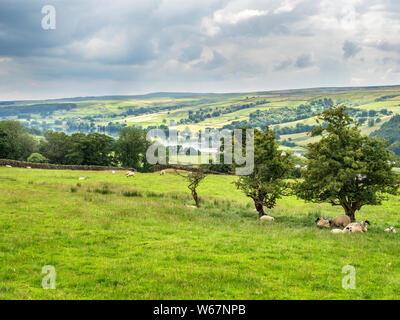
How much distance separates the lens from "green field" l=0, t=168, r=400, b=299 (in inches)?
458

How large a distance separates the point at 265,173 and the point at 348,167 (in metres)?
7.13

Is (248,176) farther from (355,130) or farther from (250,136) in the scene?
(355,130)

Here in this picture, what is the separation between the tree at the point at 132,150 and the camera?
3526 inches

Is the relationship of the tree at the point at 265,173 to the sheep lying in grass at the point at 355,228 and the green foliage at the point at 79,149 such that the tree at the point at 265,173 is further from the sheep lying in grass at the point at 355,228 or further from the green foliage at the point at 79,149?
the green foliage at the point at 79,149

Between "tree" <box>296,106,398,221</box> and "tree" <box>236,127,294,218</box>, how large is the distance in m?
3.19

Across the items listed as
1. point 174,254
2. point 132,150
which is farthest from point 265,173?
point 132,150

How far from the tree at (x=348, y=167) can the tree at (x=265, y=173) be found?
3189 mm

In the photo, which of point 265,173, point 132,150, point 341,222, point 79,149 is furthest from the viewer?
point 132,150

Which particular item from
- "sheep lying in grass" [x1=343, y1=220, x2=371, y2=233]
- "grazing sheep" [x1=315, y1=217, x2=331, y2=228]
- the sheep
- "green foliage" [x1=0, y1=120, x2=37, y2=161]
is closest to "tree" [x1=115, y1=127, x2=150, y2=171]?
"green foliage" [x1=0, y1=120, x2=37, y2=161]

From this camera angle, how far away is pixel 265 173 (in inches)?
1141

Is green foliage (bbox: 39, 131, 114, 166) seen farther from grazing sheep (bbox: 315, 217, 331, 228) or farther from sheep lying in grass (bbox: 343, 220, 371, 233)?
sheep lying in grass (bbox: 343, 220, 371, 233)

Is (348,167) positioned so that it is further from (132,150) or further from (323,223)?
(132,150)

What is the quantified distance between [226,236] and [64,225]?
953 centimetres

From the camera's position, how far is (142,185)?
150 ft
